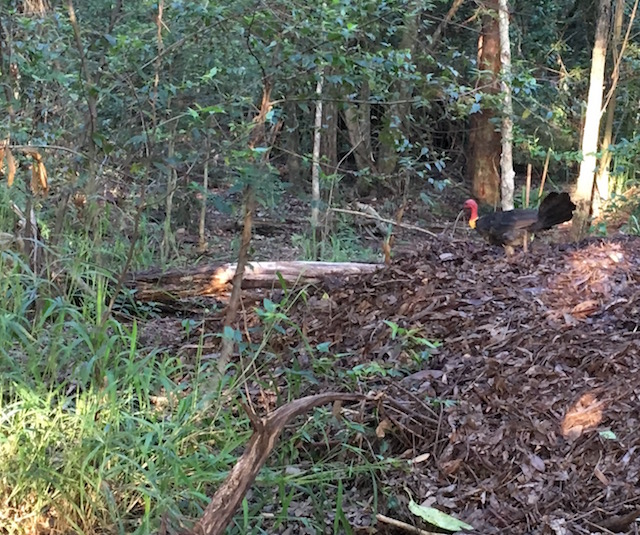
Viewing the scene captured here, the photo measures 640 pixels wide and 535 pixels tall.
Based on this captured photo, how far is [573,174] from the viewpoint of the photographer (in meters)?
12.0

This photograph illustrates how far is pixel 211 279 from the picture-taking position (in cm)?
479

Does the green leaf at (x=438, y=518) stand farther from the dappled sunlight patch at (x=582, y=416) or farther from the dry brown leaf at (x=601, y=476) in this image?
the dappled sunlight patch at (x=582, y=416)

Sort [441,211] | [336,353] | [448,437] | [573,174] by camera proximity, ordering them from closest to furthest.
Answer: [448,437] → [336,353] → [441,211] → [573,174]

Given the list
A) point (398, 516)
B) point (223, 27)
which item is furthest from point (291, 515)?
point (223, 27)

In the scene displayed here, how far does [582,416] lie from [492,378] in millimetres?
443

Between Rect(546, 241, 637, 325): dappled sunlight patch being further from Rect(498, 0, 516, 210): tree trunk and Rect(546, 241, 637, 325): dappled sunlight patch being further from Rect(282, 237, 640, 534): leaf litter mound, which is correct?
Rect(498, 0, 516, 210): tree trunk

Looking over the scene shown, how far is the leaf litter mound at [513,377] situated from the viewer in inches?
100

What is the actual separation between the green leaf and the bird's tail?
3.36 metres

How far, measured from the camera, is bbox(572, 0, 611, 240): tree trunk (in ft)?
22.7

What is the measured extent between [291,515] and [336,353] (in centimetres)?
125

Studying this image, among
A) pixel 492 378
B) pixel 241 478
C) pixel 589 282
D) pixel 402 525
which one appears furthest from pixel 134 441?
pixel 589 282

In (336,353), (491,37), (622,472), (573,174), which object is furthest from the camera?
(573,174)

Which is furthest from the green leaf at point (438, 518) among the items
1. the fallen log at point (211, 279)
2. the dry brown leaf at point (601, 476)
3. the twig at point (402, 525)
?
the fallen log at point (211, 279)

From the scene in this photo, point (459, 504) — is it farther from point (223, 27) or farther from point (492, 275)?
point (223, 27)
